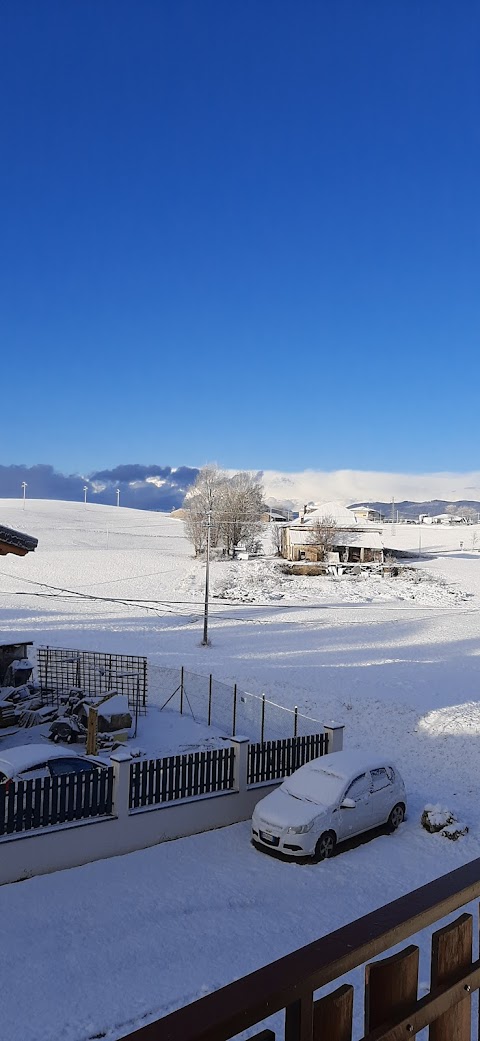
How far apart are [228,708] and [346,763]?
9384mm

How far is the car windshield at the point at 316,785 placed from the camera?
14039 millimetres

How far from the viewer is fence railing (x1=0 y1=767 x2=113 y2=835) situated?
1220 centimetres

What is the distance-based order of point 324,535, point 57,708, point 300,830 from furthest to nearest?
point 324,535 → point 57,708 → point 300,830

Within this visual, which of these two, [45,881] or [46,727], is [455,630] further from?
[45,881]

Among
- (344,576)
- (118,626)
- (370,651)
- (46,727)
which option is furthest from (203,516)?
(46,727)

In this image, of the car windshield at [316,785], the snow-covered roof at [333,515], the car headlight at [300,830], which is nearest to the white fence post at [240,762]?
the car windshield at [316,785]

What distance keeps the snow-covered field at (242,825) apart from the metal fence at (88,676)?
130cm

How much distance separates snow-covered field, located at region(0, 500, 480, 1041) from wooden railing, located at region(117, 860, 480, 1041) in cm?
805

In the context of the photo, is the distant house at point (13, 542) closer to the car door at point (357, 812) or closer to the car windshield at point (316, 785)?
the car windshield at point (316, 785)

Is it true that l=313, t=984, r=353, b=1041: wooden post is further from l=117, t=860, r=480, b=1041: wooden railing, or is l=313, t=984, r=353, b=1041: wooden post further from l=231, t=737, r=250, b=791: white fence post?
l=231, t=737, r=250, b=791: white fence post

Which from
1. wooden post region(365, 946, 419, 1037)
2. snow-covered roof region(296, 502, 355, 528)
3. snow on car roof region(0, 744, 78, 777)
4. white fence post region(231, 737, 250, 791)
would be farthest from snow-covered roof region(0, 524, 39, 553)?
snow-covered roof region(296, 502, 355, 528)

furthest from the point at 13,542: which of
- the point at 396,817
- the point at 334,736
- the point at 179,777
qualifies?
the point at 396,817

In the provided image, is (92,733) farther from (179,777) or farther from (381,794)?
(381,794)

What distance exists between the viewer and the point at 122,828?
44.1ft
